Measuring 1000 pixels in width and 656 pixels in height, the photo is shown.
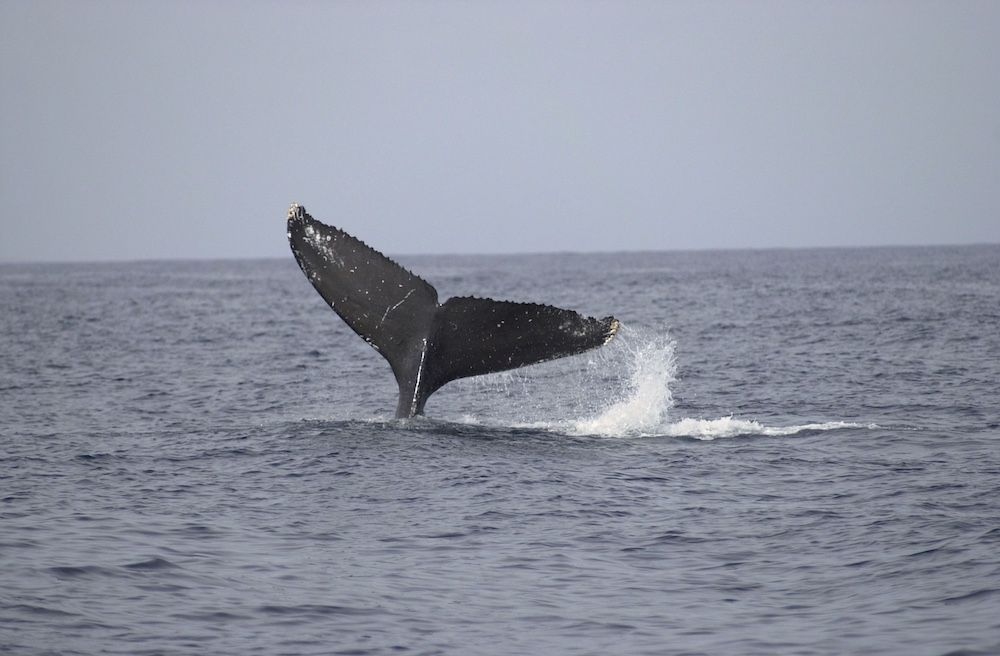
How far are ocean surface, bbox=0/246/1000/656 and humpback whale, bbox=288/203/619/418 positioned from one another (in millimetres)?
1174

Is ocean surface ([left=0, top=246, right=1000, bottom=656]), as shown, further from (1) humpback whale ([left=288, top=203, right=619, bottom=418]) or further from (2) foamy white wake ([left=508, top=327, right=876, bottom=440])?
(1) humpback whale ([left=288, top=203, right=619, bottom=418])

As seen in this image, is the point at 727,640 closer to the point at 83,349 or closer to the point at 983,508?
the point at 983,508

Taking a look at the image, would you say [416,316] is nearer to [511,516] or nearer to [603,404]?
[511,516]

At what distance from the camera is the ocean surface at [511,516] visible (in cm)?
883

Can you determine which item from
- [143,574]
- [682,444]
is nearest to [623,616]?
[143,574]

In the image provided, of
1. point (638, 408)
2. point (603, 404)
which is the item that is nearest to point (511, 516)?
point (638, 408)

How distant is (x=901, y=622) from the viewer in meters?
8.74

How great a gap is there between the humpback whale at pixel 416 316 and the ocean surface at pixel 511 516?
1.17 meters

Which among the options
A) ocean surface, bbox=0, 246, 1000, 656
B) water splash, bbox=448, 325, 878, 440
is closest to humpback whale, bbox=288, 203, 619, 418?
ocean surface, bbox=0, 246, 1000, 656

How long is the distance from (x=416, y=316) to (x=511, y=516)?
9.35 feet

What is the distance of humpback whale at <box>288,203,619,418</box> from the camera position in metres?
13.1

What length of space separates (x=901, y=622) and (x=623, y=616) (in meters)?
1.86

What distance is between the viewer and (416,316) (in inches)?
538

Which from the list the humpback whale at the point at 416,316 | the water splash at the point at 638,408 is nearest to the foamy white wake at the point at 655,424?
the water splash at the point at 638,408
